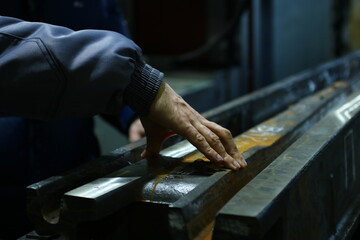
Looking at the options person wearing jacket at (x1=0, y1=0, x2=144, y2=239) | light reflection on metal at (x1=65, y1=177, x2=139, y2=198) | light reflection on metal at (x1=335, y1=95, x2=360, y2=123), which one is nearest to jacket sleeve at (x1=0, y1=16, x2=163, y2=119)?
light reflection on metal at (x1=65, y1=177, x2=139, y2=198)

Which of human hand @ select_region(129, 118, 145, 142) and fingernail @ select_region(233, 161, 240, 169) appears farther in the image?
human hand @ select_region(129, 118, 145, 142)

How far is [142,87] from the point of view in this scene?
0.89 meters

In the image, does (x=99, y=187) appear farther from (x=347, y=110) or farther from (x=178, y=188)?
(x=347, y=110)

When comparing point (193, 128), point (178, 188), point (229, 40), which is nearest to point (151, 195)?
point (178, 188)

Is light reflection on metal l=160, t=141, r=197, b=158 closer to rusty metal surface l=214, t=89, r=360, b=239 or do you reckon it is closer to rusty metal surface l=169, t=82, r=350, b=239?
rusty metal surface l=169, t=82, r=350, b=239

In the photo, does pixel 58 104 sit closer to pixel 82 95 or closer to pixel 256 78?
pixel 82 95

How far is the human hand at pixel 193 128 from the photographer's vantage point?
0.90 m

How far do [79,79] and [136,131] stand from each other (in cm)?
67

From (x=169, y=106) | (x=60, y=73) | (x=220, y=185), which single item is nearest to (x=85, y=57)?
(x=60, y=73)

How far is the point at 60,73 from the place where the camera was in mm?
804

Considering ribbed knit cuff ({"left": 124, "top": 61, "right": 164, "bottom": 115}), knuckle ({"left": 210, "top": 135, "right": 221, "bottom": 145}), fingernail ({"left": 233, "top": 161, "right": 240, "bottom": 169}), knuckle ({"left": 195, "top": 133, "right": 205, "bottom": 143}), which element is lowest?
fingernail ({"left": 233, "top": 161, "right": 240, "bottom": 169})

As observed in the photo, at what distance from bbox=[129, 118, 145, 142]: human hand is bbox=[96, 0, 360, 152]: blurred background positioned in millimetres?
987

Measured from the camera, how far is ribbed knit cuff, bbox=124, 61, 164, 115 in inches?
34.9

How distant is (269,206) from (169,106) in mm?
303
